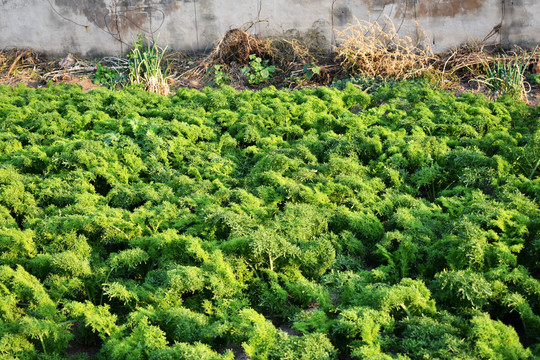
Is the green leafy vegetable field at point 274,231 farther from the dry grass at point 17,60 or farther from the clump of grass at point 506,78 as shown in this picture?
the dry grass at point 17,60

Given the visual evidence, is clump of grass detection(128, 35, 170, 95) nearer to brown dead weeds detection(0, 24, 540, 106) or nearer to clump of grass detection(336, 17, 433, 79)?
brown dead weeds detection(0, 24, 540, 106)

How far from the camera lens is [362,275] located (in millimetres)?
4645

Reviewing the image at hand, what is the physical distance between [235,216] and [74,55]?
7.84 metres

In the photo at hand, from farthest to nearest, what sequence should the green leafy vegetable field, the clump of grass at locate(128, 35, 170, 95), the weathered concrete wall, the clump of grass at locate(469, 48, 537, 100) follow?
1. the weathered concrete wall
2. the clump of grass at locate(128, 35, 170, 95)
3. the clump of grass at locate(469, 48, 537, 100)
4. the green leafy vegetable field

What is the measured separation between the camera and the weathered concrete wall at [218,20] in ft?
33.0

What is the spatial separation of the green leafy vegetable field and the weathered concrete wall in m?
2.82

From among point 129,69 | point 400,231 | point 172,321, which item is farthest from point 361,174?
point 129,69

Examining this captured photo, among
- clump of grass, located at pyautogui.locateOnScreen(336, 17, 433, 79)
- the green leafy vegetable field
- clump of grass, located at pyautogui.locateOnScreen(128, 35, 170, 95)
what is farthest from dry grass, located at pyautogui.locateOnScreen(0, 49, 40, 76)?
clump of grass, located at pyautogui.locateOnScreen(336, 17, 433, 79)

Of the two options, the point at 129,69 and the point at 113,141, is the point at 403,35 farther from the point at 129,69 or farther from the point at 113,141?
the point at 113,141

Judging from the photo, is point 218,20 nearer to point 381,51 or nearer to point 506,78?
point 381,51

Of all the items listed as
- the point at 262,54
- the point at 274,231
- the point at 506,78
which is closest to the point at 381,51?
the point at 506,78

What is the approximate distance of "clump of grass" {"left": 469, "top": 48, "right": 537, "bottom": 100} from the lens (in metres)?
8.30

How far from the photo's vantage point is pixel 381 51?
9.54 metres

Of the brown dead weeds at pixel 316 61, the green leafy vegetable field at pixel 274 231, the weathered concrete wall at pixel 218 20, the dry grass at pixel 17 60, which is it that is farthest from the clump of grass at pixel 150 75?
the dry grass at pixel 17 60
